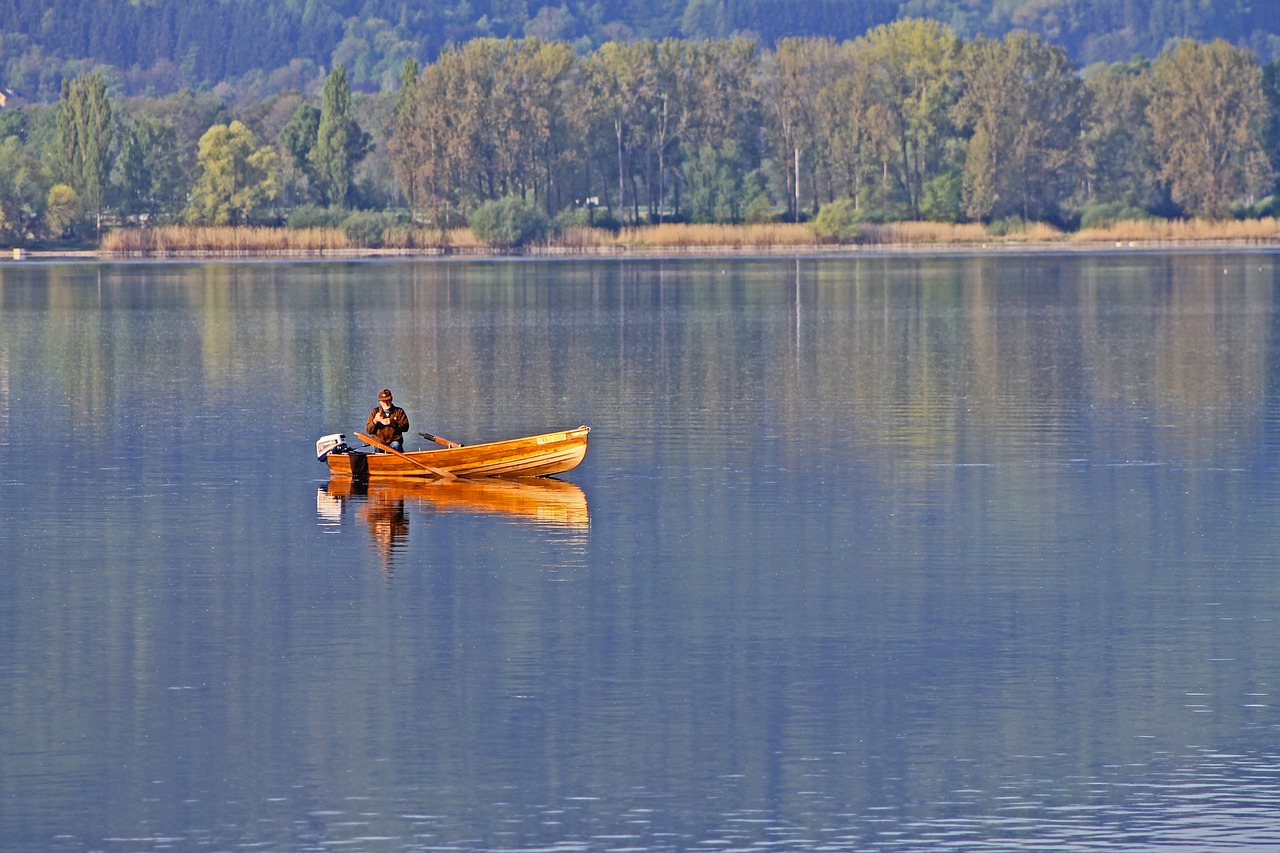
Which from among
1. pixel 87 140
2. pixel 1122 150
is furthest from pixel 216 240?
pixel 1122 150

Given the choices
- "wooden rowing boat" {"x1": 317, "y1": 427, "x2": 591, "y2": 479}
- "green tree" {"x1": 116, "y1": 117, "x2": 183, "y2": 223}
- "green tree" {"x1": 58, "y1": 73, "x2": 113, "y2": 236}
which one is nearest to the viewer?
"wooden rowing boat" {"x1": 317, "y1": 427, "x2": 591, "y2": 479}

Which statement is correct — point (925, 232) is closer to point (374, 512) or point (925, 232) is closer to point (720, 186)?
point (720, 186)

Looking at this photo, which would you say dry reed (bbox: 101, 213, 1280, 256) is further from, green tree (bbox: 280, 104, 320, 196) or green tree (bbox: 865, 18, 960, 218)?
green tree (bbox: 865, 18, 960, 218)

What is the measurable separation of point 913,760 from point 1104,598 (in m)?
5.41

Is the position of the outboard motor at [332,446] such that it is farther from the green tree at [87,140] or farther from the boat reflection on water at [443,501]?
the green tree at [87,140]

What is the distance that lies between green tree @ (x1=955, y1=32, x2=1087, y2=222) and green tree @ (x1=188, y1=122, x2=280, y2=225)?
41549 millimetres

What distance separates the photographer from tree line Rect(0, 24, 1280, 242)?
130 metres

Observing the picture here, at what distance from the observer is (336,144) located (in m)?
130

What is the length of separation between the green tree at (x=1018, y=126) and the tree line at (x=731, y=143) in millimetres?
134

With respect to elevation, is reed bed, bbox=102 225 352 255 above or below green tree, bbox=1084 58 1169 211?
below

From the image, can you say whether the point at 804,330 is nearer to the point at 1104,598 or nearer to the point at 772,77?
the point at 1104,598

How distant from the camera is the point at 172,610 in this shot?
64.3ft

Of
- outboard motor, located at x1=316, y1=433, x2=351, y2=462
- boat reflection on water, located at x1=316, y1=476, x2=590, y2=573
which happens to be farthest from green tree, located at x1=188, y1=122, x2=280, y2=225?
boat reflection on water, located at x1=316, y1=476, x2=590, y2=573

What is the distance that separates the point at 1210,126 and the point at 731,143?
93.5 feet
